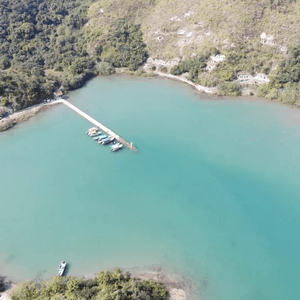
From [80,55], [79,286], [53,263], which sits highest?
[80,55]

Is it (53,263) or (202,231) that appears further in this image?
(202,231)

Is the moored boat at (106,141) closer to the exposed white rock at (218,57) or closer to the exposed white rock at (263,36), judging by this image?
the exposed white rock at (218,57)

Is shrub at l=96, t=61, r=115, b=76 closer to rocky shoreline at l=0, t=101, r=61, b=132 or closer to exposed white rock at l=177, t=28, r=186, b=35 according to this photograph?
A: rocky shoreline at l=0, t=101, r=61, b=132

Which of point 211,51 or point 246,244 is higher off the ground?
point 211,51

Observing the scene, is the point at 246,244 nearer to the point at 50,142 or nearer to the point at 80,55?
the point at 50,142

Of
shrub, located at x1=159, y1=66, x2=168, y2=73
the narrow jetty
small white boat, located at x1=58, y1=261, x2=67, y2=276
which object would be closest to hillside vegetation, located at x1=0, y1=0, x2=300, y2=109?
shrub, located at x1=159, y1=66, x2=168, y2=73

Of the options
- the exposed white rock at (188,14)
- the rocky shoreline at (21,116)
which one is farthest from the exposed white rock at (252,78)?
the rocky shoreline at (21,116)

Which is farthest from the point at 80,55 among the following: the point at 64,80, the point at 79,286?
the point at 79,286
